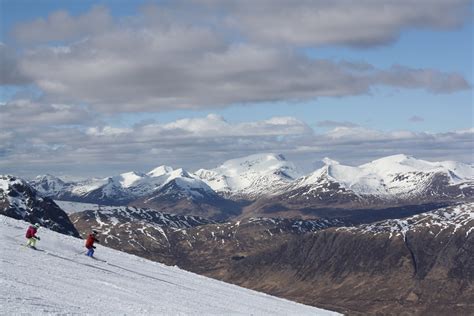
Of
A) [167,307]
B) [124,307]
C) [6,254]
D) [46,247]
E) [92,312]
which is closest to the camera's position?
[92,312]

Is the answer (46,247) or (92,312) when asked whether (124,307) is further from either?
(46,247)

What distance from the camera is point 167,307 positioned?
133 ft

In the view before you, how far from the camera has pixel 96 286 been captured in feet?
140

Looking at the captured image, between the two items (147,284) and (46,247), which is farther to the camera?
(46,247)

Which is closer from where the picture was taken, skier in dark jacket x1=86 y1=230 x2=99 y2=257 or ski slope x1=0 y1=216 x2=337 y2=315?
ski slope x1=0 y1=216 x2=337 y2=315

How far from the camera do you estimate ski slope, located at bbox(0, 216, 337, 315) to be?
3400 cm

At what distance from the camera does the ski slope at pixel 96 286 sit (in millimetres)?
34000

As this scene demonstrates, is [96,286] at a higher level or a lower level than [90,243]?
lower

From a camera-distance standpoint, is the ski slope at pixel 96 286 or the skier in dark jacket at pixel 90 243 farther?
the skier in dark jacket at pixel 90 243

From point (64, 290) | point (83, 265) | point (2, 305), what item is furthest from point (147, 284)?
point (2, 305)

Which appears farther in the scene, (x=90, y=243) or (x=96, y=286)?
(x=90, y=243)

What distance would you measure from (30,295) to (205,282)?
3223 cm

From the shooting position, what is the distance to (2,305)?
29.3 m

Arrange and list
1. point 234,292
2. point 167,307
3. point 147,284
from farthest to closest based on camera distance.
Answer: point 234,292 → point 147,284 → point 167,307
